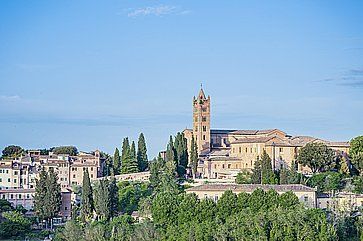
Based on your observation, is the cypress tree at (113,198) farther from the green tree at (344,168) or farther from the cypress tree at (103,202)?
the green tree at (344,168)

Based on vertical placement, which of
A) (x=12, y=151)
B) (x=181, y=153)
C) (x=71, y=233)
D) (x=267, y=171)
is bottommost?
(x=71, y=233)

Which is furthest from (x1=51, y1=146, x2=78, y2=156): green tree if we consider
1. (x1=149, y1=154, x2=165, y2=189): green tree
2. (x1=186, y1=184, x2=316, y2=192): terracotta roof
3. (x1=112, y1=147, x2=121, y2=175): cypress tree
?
(x1=186, y1=184, x2=316, y2=192): terracotta roof

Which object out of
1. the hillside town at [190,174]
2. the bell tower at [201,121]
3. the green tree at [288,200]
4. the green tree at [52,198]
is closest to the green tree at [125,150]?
the hillside town at [190,174]

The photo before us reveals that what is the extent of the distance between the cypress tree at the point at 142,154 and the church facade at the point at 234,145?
2827mm

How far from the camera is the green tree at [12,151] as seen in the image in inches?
1891

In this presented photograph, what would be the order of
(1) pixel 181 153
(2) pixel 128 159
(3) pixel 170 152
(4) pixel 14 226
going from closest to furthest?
(4) pixel 14 226, (3) pixel 170 152, (1) pixel 181 153, (2) pixel 128 159

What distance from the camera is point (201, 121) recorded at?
4650 centimetres

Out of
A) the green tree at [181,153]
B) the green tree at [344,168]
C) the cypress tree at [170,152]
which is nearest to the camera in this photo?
the green tree at [344,168]

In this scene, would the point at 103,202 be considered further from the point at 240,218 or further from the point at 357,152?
the point at 357,152

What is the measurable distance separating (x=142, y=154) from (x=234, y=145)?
4.86 metres

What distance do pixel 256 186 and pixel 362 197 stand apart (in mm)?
4400

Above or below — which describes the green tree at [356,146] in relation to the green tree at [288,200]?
above

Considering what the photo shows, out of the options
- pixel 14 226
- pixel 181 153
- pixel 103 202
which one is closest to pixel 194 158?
pixel 181 153

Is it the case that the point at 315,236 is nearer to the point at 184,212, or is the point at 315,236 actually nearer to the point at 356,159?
the point at 184,212
